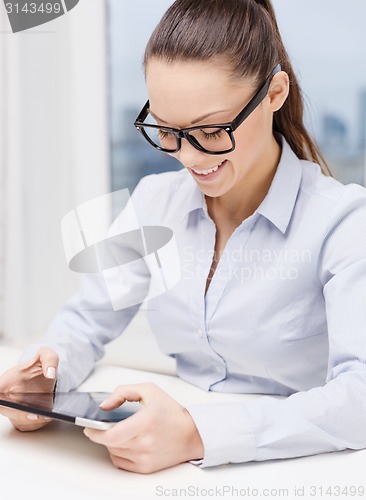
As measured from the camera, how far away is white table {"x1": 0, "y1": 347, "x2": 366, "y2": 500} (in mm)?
829

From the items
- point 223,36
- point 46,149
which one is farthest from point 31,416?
point 46,149

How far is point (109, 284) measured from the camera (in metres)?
1.38

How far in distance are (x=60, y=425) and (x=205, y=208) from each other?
1.55 feet

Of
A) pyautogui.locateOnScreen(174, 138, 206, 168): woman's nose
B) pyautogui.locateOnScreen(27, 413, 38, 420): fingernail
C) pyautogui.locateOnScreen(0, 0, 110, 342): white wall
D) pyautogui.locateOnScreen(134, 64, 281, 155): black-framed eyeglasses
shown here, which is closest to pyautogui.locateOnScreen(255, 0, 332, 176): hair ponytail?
pyautogui.locateOnScreen(134, 64, 281, 155): black-framed eyeglasses

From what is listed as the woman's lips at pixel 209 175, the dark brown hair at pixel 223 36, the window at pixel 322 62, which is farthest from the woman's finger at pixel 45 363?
the window at pixel 322 62

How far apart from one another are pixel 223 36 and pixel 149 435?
60cm

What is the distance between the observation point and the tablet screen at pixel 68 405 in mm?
871

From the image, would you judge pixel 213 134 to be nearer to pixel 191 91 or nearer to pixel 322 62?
pixel 191 91

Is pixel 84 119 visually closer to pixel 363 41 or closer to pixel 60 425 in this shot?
pixel 363 41

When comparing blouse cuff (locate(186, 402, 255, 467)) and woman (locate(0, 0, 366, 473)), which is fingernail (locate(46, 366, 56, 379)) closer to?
woman (locate(0, 0, 366, 473))

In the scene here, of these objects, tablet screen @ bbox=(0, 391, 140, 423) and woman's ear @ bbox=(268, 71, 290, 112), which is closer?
tablet screen @ bbox=(0, 391, 140, 423)

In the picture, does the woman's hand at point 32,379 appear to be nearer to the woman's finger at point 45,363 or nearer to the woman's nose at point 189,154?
the woman's finger at point 45,363

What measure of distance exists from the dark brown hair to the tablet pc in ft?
1.72

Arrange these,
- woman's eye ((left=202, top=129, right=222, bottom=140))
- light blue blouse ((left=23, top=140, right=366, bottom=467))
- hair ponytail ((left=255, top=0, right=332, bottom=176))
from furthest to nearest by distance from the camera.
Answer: hair ponytail ((left=255, top=0, right=332, bottom=176)) → woman's eye ((left=202, top=129, right=222, bottom=140)) → light blue blouse ((left=23, top=140, right=366, bottom=467))
